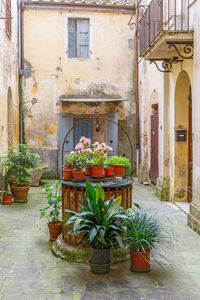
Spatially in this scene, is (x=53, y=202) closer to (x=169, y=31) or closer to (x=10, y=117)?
(x=169, y=31)

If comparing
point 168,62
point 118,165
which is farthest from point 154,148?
point 118,165

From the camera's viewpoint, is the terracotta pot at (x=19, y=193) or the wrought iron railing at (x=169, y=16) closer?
the wrought iron railing at (x=169, y=16)

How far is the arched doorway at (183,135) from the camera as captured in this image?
8.65 metres

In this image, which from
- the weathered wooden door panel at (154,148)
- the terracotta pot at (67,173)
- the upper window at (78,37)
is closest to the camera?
the terracotta pot at (67,173)

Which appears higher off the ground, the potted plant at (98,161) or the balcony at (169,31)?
the balcony at (169,31)

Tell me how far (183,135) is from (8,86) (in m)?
5.37

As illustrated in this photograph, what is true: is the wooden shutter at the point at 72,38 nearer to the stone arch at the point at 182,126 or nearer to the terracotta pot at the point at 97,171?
the stone arch at the point at 182,126

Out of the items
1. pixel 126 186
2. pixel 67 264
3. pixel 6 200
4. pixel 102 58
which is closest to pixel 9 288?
pixel 67 264

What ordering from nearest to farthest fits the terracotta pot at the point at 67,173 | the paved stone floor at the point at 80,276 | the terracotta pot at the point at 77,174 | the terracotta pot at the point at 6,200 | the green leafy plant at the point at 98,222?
the paved stone floor at the point at 80,276 < the green leafy plant at the point at 98,222 < the terracotta pot at the point at 77,174 < the terracotta pot at the point at 67,173 < the terracotta pot at the point at 6,200

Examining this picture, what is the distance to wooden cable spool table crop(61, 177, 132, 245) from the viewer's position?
214 inches

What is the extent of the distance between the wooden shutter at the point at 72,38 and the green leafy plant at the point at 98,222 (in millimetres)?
9415

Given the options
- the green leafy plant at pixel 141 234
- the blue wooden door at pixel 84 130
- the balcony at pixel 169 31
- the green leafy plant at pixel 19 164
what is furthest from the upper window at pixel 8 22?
the green leafy plant at pixel 141 234

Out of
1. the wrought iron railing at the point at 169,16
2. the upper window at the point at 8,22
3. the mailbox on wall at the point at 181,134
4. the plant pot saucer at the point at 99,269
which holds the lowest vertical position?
the plant pot saucer at the point at 99,269

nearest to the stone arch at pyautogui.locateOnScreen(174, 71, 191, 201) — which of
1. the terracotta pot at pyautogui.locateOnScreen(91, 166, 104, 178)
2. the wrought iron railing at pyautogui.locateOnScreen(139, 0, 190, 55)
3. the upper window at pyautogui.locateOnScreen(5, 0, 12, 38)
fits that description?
the wrought iron railing at pyautogui.locateOnScreen(139, 0, 190, 55)
